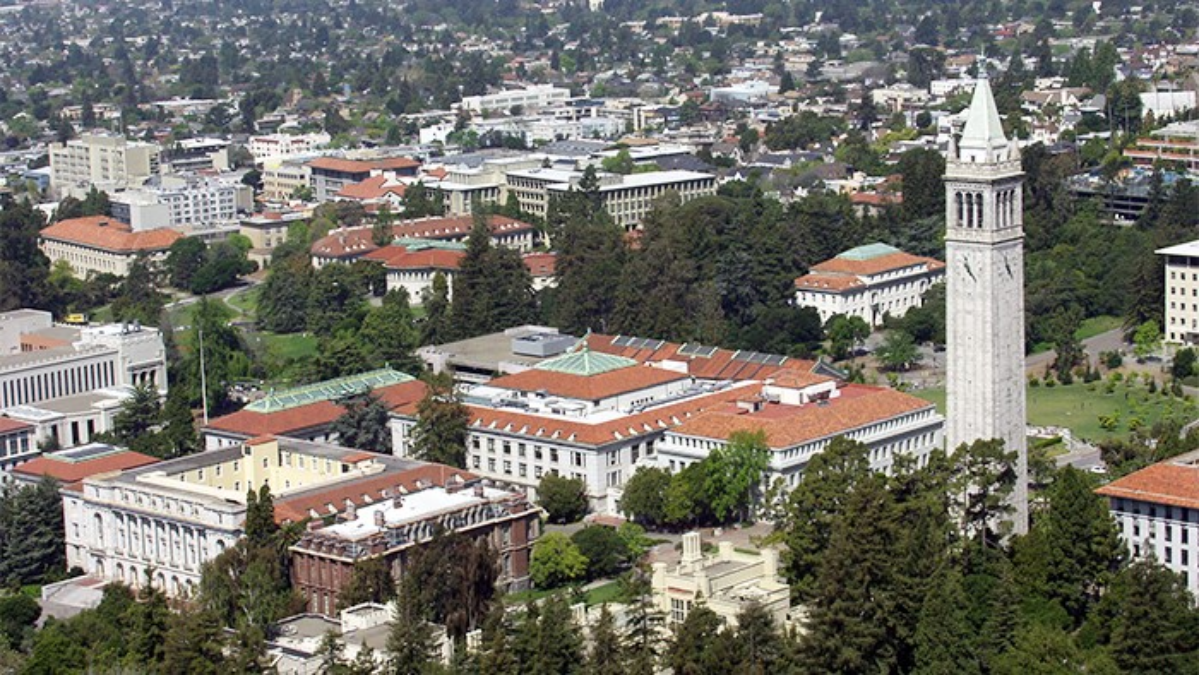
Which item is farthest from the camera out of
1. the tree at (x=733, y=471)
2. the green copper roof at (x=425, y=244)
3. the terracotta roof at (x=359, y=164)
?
the terracotta roof at (x=359, y=164)

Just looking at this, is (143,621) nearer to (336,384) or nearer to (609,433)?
(609,433)

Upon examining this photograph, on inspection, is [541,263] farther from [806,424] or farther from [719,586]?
[719,586]

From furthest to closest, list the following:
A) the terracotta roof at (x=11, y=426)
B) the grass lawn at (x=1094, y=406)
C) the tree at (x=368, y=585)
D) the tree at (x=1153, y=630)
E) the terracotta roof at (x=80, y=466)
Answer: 1. the grass lawn at (x=1094, y=406)
2. the terracotta roof at (x=11, y=426)
3. the terracotta roof at (x=80, y=466)
4. the tree at (x=368, y=585)
5. the tree at (x=1153, y=630)

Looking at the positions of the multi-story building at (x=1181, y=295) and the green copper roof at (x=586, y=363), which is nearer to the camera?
the green copper roof at (x=586, y=363)

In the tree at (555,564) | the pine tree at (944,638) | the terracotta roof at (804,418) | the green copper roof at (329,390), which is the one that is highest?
the terracotta roof at (804,418)

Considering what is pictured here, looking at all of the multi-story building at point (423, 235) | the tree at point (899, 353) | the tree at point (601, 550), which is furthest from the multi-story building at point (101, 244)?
the tree at point (601, 550)

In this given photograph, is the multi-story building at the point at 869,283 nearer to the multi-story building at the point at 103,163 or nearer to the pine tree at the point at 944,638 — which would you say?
the pine tree at the point at 944,638

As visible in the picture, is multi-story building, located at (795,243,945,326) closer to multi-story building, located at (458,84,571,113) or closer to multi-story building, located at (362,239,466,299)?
multi-story building, located at (362,239,466,299)
